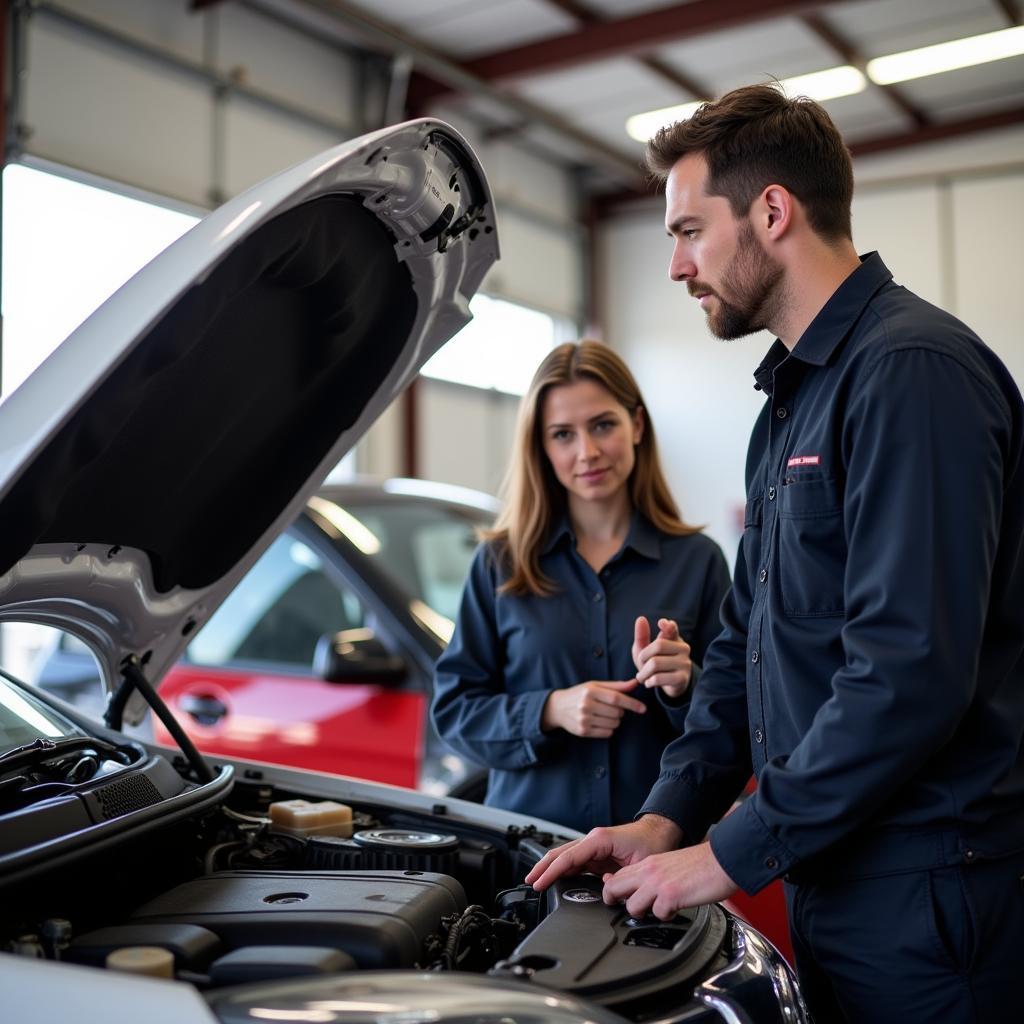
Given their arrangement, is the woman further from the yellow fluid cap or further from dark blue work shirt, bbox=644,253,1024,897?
the yellow fluid cap

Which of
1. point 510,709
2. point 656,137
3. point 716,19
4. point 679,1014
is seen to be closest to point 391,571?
point 510,709

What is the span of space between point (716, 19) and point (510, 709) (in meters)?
6.75

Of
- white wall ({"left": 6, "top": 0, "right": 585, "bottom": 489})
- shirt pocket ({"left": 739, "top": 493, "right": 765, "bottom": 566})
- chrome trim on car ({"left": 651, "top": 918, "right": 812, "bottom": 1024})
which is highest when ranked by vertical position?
white wall ({"left": 6, "top": 0, "right": 585, "bottom": 489})

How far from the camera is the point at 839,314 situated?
164 cm

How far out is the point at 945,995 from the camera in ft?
4.80

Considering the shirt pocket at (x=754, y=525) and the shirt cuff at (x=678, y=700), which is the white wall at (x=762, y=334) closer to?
the shirt cuff at (x=678, y=700)

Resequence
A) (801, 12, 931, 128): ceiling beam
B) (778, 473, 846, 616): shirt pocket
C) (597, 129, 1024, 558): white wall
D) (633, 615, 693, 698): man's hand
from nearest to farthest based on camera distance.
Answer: (778, 473, 846, 616): shirt pocket
(633, 615, 693, 698): man's hand
(801, 12, 931, 128): ceiling beam
(597, 129, 1024, 558): white wall

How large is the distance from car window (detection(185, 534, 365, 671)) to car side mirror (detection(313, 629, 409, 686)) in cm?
29

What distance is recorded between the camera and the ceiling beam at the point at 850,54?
8453 millimetres

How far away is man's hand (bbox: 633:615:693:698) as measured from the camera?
2.20 m

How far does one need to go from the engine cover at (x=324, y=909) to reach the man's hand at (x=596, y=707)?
53cm

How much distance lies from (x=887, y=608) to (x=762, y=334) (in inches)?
414

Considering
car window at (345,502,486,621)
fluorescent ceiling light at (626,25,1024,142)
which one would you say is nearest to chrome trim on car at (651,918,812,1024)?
car window at (345,502,486,621)

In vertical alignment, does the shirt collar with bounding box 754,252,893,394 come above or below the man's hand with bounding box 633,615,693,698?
above
